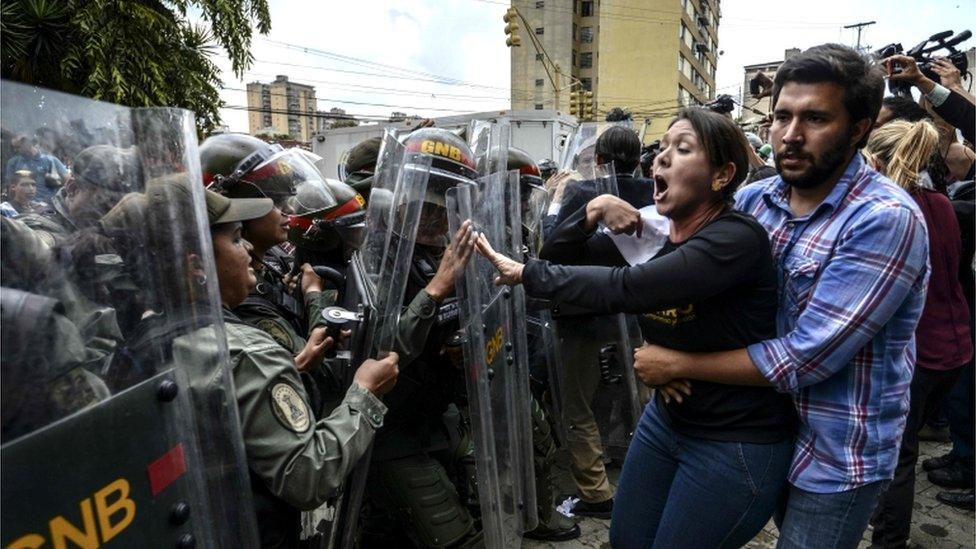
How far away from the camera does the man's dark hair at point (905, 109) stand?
3297 mm

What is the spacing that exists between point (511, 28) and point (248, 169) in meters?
11.3

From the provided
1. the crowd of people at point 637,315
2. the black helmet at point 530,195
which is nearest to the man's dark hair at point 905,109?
the crowd of people at point 637,315

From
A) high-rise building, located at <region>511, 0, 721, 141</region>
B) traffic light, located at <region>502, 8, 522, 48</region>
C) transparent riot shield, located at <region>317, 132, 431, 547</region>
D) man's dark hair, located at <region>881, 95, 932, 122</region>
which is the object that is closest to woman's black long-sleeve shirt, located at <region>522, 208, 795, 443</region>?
transparent riot shield, located at <region>317, 132, 431, 547</region>

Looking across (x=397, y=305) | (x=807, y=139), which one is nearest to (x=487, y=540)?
(x=397, y=305)

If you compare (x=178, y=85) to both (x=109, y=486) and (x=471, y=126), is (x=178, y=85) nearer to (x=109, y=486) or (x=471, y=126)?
(x=471, y=126)

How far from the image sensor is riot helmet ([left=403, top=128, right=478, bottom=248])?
2.26 m

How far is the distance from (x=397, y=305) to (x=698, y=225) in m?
0.94

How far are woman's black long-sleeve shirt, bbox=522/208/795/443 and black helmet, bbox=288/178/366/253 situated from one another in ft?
4.56

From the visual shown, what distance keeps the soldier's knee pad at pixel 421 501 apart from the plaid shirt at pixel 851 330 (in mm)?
1157

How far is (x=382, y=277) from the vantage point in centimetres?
197

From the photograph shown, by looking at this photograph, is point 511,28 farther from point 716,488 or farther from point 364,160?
point 716,488

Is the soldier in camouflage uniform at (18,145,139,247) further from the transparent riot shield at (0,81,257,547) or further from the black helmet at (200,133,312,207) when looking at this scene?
the black helmet at (200,133,312,207)

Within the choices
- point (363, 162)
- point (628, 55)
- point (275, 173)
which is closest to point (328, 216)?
point (275, 173)

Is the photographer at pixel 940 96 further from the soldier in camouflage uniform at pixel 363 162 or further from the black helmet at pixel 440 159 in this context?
the soldier in camouflage uniform at pixel 363 162
